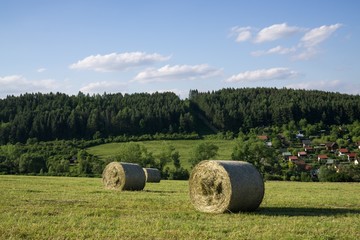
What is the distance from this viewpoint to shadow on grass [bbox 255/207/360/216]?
14977 mm

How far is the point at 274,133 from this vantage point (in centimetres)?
13925

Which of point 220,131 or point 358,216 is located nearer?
point 358,216

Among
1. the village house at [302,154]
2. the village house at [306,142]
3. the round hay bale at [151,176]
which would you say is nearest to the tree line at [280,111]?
the village house at [306,142]

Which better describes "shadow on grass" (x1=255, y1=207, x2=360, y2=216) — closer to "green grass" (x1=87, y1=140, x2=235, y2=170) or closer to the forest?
"green grass" (x1=87, y1=140, x2=235, y2=170)

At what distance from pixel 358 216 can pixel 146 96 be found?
16979 centimetres

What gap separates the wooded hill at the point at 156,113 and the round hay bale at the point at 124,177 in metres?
100

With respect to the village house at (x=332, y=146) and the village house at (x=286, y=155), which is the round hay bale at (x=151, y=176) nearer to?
the village house at (x=286, y=155)

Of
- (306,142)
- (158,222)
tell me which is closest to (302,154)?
(306,142)

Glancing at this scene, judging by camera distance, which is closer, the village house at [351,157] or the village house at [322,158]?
the village house at [322,158]

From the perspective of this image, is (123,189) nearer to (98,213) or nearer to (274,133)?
(98,213)

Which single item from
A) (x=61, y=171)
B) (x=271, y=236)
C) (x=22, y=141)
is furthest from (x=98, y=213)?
(x=22, y=141)

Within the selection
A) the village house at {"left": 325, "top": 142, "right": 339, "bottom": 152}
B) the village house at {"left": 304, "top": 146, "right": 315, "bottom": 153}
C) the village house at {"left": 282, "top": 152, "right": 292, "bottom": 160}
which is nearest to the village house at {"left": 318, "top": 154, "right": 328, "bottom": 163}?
the village house at {"left": 282, "top": 152, "right": 292, "bottom": 160}

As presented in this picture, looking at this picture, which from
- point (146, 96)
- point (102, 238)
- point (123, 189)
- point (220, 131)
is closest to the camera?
point (102, 238)

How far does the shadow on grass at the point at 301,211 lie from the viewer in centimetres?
1498
